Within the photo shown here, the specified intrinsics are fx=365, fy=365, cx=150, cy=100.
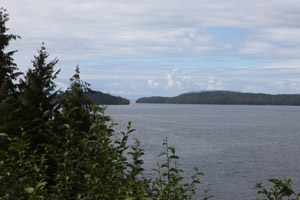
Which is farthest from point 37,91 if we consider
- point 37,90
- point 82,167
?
point 82,167

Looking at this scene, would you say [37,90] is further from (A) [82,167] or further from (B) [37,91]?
(A) [82,167]

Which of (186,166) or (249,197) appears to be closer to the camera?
(249,197)

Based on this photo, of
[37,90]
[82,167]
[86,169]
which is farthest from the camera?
[37,90]

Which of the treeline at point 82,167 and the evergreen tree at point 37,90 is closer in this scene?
the treeline at point 82,167

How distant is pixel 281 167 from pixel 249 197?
1703cm

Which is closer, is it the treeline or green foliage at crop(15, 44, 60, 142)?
the treeline

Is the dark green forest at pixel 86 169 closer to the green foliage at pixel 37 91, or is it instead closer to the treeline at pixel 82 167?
the treeline at pixel 82 167

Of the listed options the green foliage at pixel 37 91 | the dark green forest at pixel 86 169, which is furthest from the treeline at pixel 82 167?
the green foliage at pixel 37 91

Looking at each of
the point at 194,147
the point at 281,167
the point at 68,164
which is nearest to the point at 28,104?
the point at 68,164

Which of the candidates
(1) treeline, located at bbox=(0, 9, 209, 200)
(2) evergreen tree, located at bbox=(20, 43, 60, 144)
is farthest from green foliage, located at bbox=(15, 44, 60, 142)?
(1) treeline, located at bbox=(0, 9, 209, 200)

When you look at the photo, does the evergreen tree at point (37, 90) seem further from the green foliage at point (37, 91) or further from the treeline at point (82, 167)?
the treeline at point (82, 167)

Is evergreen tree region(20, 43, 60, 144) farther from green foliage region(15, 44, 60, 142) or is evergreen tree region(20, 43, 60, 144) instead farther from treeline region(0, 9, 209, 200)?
treeline region(0, 9, 209, 200)

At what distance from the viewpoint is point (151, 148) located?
63.1m

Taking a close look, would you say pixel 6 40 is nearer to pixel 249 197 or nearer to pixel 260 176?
pixel 249 197
